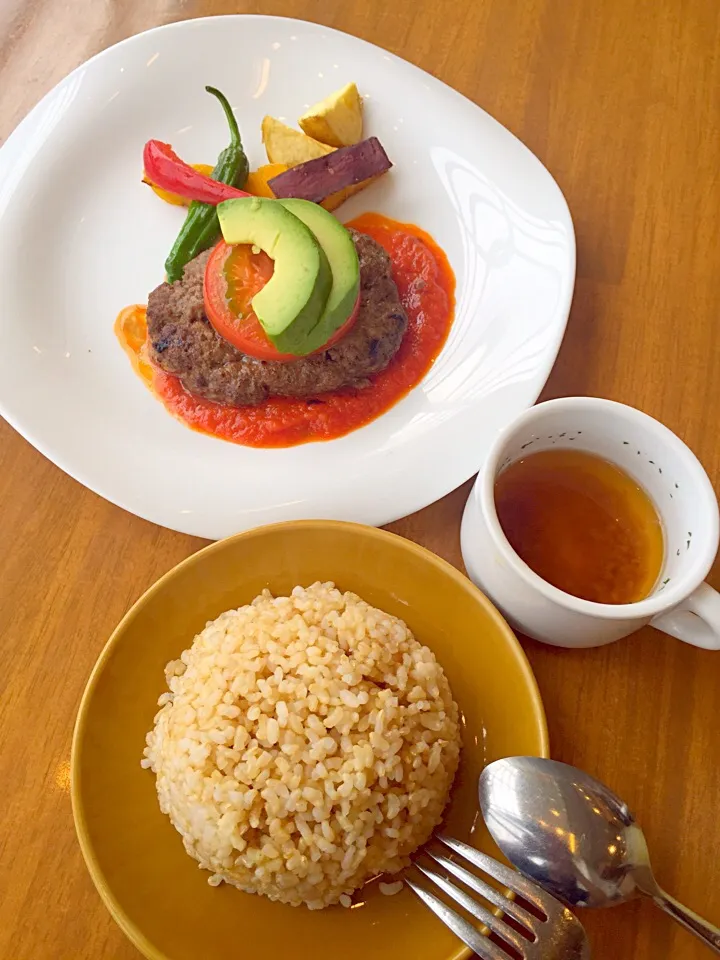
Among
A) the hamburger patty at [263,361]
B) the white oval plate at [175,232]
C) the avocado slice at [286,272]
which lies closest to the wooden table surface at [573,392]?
the white oval plate at [175,232]

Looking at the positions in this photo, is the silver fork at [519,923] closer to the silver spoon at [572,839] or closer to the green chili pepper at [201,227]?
the silver spoon at [572,839]

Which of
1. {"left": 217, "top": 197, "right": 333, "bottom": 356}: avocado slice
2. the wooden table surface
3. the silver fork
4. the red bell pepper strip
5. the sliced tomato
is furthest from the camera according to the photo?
the red bell pepper strip

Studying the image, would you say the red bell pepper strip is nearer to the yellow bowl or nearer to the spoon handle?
the yellow bowl

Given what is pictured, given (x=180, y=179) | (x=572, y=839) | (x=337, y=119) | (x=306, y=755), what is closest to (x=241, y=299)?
(x=180, y=179)

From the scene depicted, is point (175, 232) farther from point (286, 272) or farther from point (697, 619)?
point (697, 619)

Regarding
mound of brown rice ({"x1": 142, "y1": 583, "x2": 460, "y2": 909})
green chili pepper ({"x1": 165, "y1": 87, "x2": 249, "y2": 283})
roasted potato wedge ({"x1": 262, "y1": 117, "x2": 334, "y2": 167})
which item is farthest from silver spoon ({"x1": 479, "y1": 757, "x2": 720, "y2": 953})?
roasted potato wedge ({"x1": 262, "y1": 117, "x2": 334, "y2": 167})

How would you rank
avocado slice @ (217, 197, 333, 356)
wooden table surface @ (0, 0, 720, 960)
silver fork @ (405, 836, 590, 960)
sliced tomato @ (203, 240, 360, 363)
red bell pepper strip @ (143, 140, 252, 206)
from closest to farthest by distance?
silver fork @ (405, 836, 590, 960) → wooden table surface @ (0, 0, 720, 960) → avocado slice @ (217, 197, 333, 356) → sliced tomato @ (203, 240, 360, 363) → red bell pepper strip @ (143, 140, 252, 206)

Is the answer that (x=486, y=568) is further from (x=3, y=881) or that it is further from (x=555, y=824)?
(x=3, y=881)
